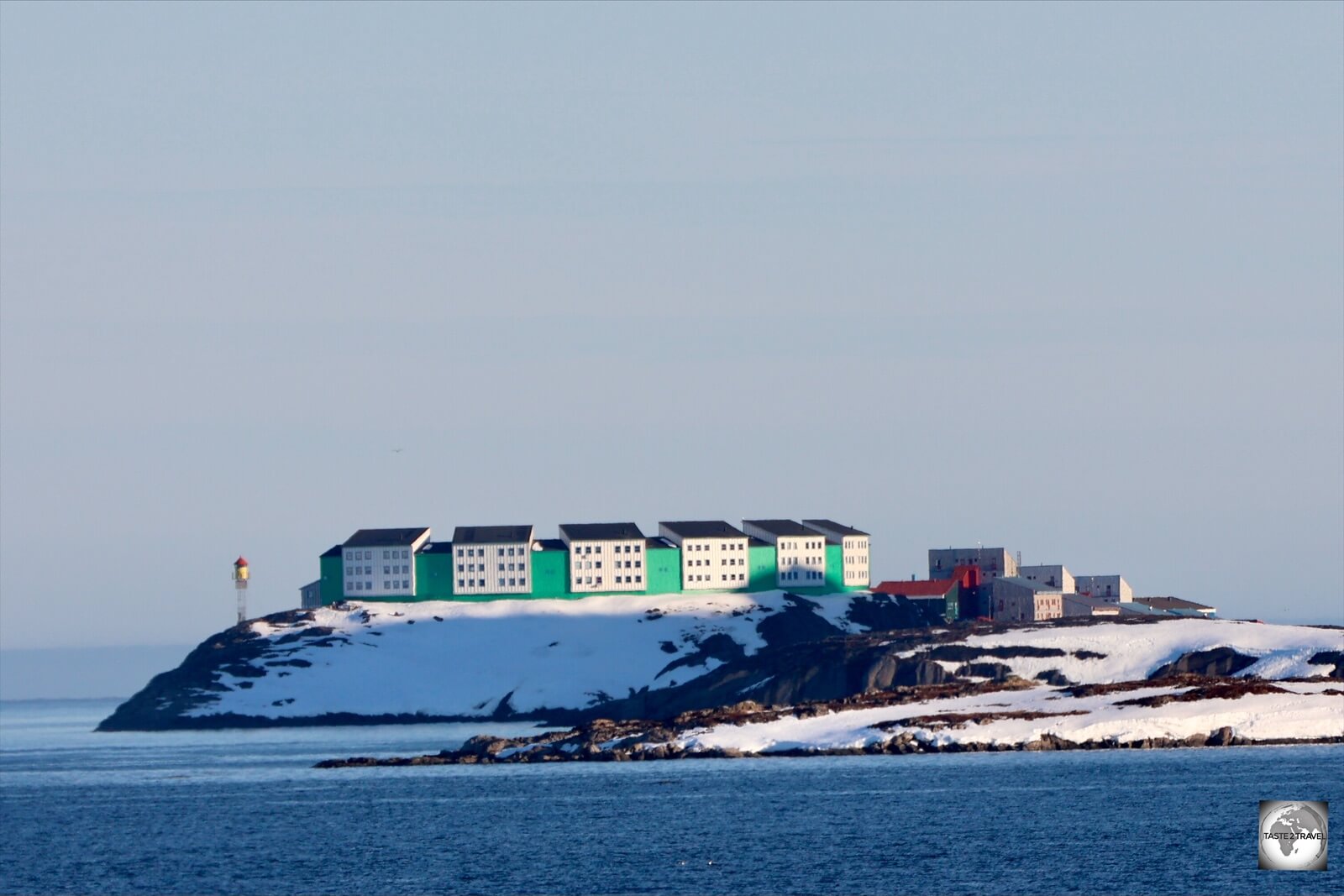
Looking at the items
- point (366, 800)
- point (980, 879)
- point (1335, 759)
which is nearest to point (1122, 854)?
point (980, 879)

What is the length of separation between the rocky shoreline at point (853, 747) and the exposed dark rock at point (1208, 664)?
1.76 metres

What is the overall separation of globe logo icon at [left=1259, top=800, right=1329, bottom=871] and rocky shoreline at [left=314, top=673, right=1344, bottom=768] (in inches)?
2148

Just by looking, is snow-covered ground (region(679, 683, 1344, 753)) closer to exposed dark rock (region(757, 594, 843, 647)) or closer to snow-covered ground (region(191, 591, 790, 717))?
snow-covered ground (region(191, 591, 790, 717))

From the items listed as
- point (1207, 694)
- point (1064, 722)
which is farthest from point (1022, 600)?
point (1064, 722)

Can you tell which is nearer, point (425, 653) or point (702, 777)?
point (702, 777)

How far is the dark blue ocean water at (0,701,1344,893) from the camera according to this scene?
69.5 metres

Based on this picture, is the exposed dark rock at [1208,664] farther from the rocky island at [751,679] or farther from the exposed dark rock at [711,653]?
the exposed dark rock at [711,653]

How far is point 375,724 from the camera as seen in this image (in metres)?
178

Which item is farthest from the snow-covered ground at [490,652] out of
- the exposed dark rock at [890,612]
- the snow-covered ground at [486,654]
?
the exposed dark rock at [890,612]

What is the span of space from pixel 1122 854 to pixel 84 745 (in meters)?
115

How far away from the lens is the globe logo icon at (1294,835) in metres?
55.8

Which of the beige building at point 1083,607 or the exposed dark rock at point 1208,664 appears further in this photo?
the beige building at point 1083,607

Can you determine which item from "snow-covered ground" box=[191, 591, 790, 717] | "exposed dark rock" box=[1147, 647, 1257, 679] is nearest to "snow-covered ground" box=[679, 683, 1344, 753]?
"exposed dark rock" box=[1147, 647, 1257, 679]

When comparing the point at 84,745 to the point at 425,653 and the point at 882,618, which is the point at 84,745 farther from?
the point at 882,618
